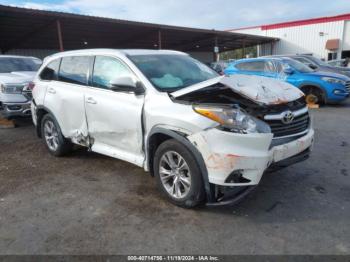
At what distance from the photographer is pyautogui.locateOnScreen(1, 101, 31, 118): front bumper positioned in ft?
24.6

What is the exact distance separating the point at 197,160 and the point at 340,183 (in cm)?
215

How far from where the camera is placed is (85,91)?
434cm

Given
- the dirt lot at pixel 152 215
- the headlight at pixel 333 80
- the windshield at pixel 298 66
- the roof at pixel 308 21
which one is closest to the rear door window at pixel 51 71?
the dirt lot at pixel 152 215

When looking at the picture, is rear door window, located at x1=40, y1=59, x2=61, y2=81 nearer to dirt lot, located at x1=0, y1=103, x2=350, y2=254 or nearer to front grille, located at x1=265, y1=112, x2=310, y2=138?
dirt lot, located at x1=0, y1=103, x2=350, y2=254

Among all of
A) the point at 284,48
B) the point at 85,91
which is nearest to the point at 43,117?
the point at 85,91

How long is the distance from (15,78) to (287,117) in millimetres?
6978

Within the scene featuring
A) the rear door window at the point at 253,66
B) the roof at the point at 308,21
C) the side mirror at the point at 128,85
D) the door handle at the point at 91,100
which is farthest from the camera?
the roof at the point at 308,21

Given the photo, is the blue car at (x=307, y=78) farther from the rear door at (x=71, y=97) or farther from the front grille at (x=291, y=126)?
the rear door at (x=71, y=97)

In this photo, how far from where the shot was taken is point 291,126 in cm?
337

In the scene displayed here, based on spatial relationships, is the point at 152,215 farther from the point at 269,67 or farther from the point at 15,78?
the point at 269,67

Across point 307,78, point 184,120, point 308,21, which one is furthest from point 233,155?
point 308,21

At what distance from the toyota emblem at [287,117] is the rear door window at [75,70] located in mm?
2835

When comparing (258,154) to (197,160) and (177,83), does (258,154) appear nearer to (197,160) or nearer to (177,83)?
(197,160)

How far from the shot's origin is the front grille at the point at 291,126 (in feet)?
10.4
